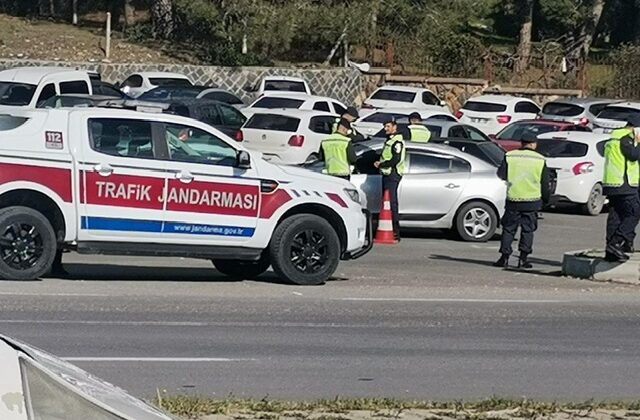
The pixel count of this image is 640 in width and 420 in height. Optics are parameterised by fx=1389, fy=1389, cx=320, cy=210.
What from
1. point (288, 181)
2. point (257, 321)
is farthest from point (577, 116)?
point (257, 321)

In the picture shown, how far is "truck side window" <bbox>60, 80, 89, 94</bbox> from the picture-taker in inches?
1123

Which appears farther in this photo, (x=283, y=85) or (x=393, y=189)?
(x=283, y=85)

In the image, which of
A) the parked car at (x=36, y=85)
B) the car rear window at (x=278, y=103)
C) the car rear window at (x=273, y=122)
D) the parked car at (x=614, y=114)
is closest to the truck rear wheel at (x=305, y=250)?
the parked car at (x=36, y=85)

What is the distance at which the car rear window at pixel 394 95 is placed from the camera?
39.5 metres

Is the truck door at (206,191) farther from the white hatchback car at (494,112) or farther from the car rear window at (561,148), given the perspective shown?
the white hatchback car at (494,112)

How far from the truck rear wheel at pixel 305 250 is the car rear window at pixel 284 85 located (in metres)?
25.3

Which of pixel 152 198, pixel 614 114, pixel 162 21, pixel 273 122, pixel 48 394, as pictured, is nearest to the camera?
pixel 48 394

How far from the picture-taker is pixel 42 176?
45.0 ft

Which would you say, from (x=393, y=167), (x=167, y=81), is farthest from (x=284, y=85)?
(x=393, y=167)

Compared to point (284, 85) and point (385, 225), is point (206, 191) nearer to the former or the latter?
point (385, 225)

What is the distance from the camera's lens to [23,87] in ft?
92.5

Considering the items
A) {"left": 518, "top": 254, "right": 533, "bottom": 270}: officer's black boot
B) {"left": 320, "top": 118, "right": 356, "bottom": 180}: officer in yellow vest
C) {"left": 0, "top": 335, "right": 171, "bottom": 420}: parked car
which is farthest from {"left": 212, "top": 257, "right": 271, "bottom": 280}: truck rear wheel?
{"left": 0, "top": 335, "right": 171, "bottom": 420}: parked car

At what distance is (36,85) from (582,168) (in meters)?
11.0

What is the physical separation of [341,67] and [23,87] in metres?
18.4
